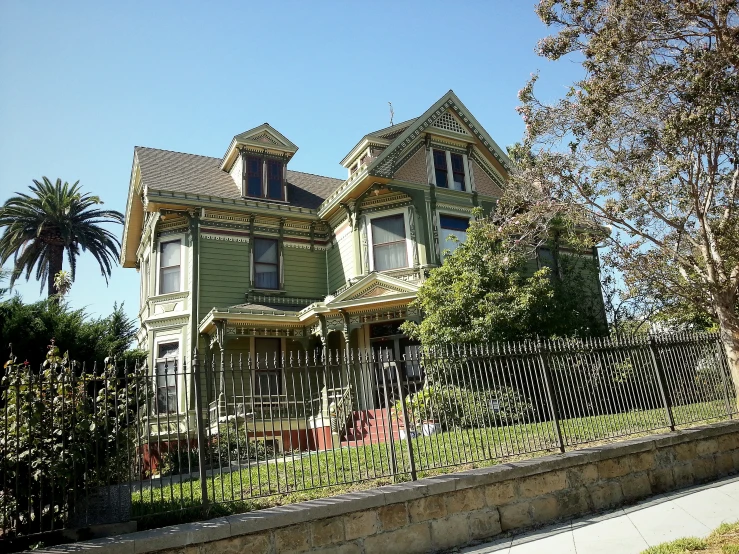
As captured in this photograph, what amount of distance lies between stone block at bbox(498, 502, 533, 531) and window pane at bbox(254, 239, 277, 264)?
562 inches

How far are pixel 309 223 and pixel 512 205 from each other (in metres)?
8.51

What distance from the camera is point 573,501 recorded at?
286 inches

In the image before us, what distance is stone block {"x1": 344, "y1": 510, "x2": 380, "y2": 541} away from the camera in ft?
18.9

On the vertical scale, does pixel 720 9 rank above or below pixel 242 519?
above

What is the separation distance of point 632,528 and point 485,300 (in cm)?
832

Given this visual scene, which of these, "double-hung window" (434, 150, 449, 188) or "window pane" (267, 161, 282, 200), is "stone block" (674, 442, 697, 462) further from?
"window pane" (267, 161, 282, 200)

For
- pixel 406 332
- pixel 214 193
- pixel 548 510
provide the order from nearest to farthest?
1. pixel 548 510
2. pixel 406 332
3. pixel 214 193

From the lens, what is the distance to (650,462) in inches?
322

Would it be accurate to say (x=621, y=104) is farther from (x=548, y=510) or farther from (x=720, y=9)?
(x=548, y=510)

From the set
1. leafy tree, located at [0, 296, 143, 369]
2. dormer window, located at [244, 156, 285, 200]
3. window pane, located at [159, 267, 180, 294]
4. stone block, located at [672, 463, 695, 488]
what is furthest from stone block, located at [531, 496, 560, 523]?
dormer window, located at [244, 156, 285, 200]

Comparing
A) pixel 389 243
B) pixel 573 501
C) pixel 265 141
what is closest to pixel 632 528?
pixel 573 501

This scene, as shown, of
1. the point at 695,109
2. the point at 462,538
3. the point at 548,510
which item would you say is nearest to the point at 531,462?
the point at 548,510

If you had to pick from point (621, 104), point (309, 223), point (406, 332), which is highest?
point (309, 223)

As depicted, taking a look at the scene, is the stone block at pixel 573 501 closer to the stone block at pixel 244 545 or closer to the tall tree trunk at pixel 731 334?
the stone block at pixel 244 545
